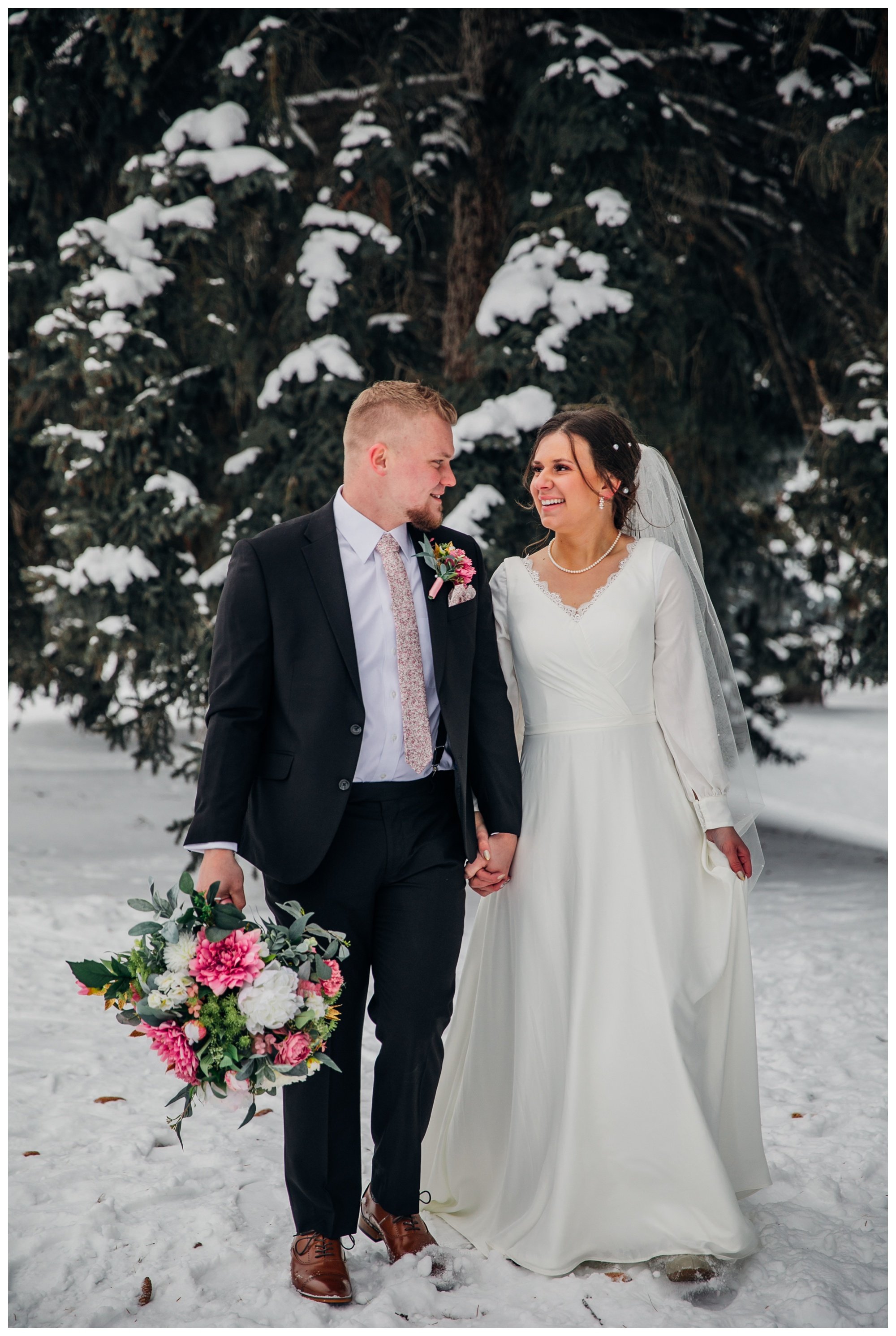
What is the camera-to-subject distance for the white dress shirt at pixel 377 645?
285 cm

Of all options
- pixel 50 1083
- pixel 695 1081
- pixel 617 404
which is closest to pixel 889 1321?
pixel 695 1081

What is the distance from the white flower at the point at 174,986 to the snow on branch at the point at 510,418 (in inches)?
160

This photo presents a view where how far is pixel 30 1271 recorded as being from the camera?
2.88 metres

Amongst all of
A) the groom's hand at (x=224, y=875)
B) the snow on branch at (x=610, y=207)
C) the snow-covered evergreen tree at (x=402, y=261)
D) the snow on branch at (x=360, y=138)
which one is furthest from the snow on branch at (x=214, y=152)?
the groom's hand at (x=224, y=875)

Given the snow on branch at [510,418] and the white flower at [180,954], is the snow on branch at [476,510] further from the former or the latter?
the white flower at [180,954]

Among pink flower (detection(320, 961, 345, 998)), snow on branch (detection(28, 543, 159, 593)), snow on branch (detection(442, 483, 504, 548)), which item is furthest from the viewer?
snow on branch (detection(28, 543, 159, 593))

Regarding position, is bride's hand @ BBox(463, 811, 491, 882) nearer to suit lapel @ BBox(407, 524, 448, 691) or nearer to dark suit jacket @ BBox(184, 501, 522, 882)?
dark suit jacket @ BBox(184, 501, 522, 882)

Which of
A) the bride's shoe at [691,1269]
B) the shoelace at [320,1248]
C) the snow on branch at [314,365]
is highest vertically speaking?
the snow on branch at [314,365]

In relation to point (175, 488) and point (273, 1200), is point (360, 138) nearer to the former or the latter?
point (175, 488)

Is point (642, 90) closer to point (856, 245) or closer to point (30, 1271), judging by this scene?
point (856, 245)

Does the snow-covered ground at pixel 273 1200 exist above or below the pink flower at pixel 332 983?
below

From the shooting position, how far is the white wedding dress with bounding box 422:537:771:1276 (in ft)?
9.74

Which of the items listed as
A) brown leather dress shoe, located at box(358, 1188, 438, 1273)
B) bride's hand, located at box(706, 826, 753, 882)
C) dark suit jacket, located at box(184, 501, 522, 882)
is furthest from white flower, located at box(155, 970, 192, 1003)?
bride's hand, located at box(706, 826, 753, 882)

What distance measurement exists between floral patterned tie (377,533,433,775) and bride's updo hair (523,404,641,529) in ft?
2.04
